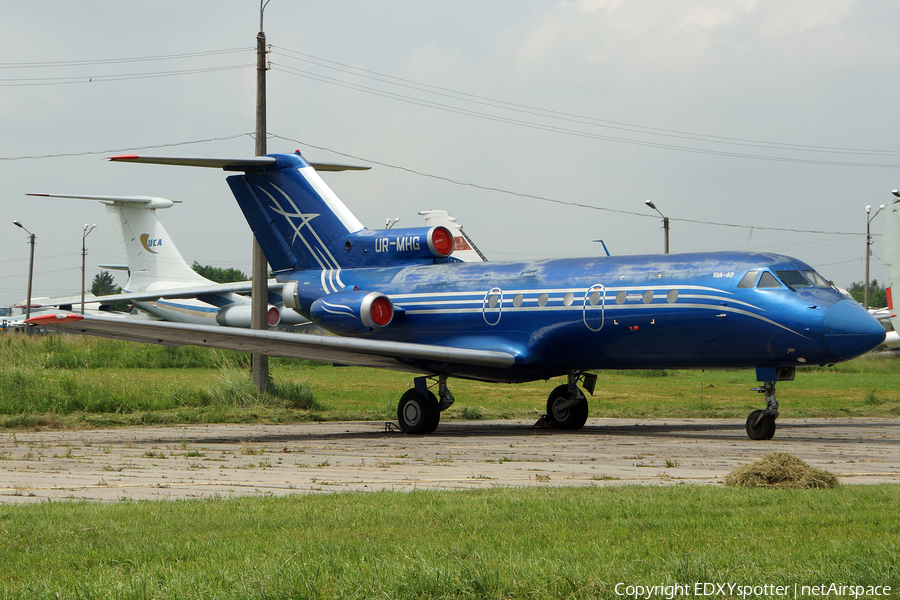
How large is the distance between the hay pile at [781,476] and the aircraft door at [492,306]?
31.1ft

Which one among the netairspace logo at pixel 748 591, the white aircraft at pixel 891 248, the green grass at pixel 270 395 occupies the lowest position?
the green grass at pixel 270 395

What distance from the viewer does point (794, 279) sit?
15.8 meters

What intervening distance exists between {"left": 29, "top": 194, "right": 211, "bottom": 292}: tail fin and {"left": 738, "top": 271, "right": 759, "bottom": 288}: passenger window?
120 feet

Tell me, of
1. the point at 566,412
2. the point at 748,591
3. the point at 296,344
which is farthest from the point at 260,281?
the point at 748,591

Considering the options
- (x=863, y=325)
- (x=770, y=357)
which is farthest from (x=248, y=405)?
(x=863, y=325)

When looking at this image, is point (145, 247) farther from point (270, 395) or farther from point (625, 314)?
point (625, 314)

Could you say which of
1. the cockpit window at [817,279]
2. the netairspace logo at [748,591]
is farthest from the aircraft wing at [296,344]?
the netairspace logo at [748,591]

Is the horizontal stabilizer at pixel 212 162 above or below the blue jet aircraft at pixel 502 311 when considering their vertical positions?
above

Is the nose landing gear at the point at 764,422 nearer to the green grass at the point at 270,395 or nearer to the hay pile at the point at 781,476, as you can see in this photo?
the hay pile at the point at 781,476

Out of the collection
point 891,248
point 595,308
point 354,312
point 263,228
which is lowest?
point 354,312

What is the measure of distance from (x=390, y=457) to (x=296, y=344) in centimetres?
485

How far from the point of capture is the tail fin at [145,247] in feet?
156

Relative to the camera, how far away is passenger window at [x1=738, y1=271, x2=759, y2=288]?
51.6 feet

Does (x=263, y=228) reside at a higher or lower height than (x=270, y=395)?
higher
